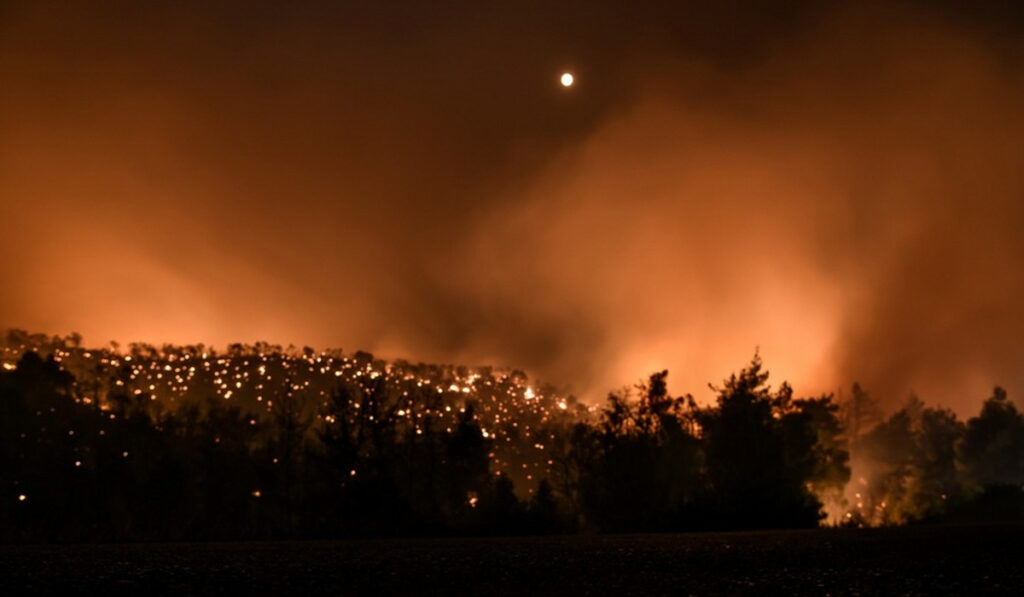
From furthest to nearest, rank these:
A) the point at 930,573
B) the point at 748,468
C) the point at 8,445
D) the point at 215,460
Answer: the point at 8,445 < the point at 215,460 < the point at 748,468 < the point at 930,573

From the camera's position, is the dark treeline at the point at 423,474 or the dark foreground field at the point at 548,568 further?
the dark treeline at the point at 423,474

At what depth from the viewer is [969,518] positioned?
3064 cm

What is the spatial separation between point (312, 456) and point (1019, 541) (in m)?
22.3

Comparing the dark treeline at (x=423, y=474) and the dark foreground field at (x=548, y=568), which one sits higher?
the dark treeline at (x=423, y=474)

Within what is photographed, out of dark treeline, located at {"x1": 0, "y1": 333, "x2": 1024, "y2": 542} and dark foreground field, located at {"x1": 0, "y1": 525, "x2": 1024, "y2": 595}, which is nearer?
dark foreground field, located at {"x1": 0, "y1": 525, "x2": 1024, "y2": 595}

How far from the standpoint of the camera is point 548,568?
360 inches

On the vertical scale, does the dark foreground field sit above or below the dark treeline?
below

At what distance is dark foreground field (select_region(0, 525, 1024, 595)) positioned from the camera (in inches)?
293

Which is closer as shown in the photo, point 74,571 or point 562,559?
point 74,571

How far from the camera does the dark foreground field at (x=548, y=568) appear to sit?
293 inches

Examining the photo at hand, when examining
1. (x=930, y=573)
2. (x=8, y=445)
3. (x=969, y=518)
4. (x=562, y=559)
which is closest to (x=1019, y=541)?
(x=930, y=573)

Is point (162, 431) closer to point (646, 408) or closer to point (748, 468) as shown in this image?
point (646, 408)

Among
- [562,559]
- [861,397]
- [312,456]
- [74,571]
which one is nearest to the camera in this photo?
[74,571]

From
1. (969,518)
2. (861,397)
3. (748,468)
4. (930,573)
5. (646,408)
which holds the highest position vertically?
(861,397)
